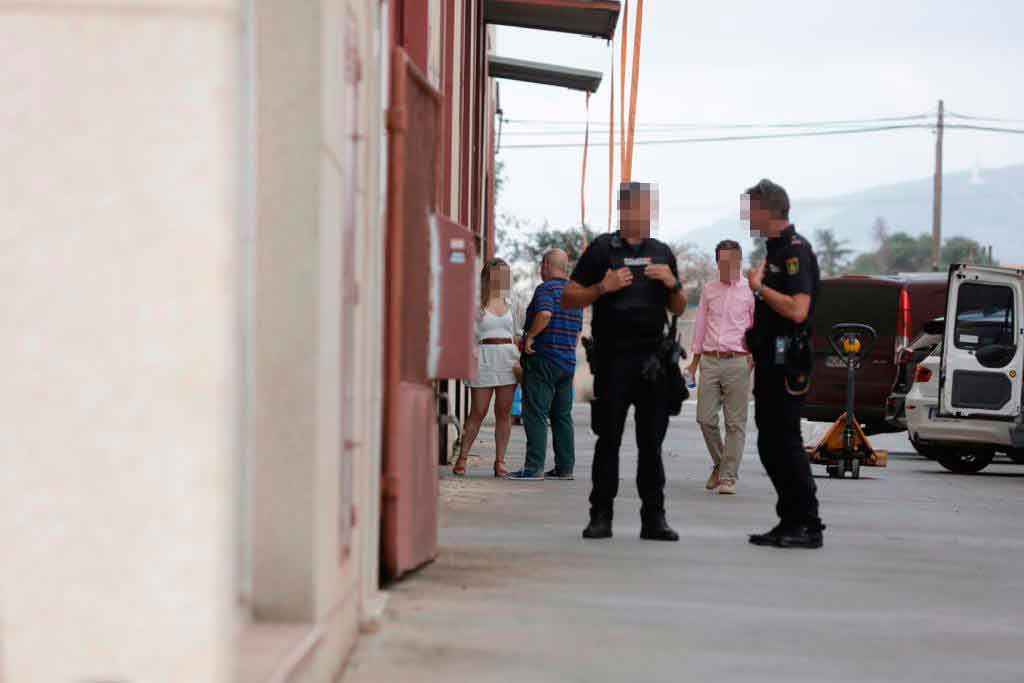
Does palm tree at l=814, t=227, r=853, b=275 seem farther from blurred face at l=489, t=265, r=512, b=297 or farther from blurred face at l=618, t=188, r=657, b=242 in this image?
blurred face at l=618, t=188, r=657, b=242

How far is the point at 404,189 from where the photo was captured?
6.92 meters

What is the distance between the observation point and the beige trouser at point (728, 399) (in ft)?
41.9

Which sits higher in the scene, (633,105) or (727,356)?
(633,105)

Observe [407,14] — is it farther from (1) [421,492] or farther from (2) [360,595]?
(2) [360,595]

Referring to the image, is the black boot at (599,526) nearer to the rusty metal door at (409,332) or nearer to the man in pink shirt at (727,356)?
the rusty metal door at (409,332)

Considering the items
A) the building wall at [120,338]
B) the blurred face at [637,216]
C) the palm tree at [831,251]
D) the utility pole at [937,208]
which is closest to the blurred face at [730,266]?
the blurred face at [637,216]

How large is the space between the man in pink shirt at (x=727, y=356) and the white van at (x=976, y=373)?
6.00 meters

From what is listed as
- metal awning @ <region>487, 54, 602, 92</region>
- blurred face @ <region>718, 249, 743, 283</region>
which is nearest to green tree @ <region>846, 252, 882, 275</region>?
metal awning @ <region>487, 54, 602, 92</region>

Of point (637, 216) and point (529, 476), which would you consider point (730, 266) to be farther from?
point (637, 216)

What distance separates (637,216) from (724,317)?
3.63 metres

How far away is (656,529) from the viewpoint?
31.1 ft

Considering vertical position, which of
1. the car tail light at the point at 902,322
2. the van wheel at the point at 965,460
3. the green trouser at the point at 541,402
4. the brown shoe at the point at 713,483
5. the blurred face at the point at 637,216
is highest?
the blurred face at the point at 637,216

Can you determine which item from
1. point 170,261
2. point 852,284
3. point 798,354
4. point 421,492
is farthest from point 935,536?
point 852,284

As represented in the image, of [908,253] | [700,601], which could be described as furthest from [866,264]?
[700,601]
